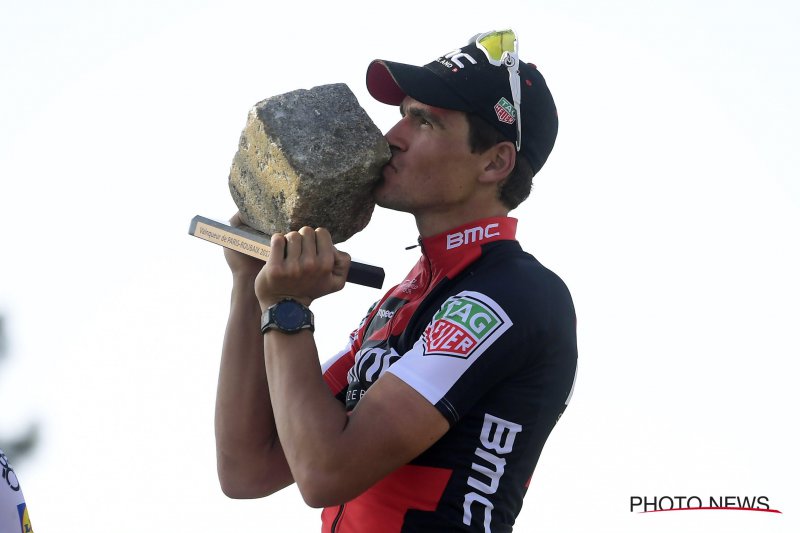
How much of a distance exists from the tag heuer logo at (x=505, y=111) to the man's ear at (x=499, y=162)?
78 mm

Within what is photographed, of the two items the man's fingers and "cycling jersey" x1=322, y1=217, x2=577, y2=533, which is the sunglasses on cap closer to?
"cycling jersey" x1=322, y1=217, x2=577, y2=533

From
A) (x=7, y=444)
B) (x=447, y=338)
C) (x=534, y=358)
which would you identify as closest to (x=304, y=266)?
(x=447, y=338)

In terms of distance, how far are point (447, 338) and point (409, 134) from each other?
834mm

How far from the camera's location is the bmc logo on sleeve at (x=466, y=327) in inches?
124

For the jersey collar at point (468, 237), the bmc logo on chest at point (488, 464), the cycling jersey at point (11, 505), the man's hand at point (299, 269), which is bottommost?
the cycling jersey at point (11, 505)

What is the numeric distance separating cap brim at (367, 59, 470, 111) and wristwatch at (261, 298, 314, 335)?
2.69 feet

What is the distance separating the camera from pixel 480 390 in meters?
3.16

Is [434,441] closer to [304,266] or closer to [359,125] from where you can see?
[304,266]

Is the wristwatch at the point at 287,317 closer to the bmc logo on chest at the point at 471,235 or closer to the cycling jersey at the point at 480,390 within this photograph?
the cycling jersey at the point at 480,390

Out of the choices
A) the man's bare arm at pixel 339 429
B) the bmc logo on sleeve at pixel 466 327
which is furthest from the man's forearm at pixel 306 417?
the bmc logo on sleeve at pixel 466 327

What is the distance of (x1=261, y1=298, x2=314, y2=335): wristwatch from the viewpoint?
10.6 feet

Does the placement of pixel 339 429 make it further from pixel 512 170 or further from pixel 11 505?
pixel 512 170

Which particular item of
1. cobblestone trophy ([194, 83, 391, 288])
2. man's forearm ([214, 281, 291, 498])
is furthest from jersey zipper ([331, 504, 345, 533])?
cobblestone trophy ([194, 83, 391, 288])

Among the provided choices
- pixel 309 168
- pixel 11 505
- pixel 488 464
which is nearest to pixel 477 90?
pixel 309 168
